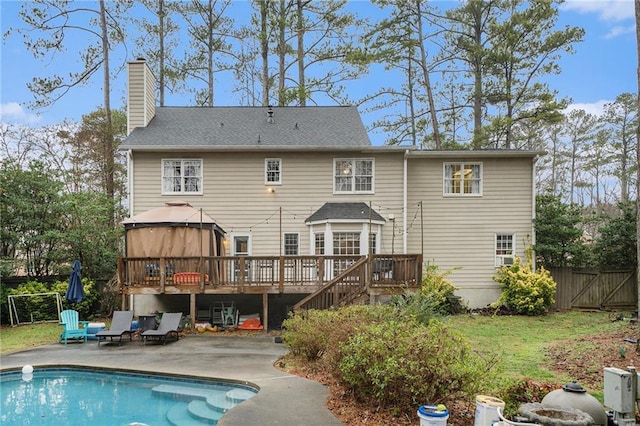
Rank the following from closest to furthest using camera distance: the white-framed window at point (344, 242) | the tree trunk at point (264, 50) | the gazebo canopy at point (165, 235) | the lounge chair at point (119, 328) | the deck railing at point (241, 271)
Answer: the lounge chair at point (119, 328), the deck railing at point (241, 271), the gazebo canopy at point (165, 235), the white-framed window at point (344, 242), the tree trunk at point (264, 50)

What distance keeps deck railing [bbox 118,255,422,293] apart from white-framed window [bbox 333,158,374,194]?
3.73m

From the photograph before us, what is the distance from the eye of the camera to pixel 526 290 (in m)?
15.4

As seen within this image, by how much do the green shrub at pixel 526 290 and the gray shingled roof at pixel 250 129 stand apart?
6.97 metres

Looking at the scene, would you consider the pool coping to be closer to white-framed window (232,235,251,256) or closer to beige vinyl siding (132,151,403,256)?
white-framed window (232,235,251,256)

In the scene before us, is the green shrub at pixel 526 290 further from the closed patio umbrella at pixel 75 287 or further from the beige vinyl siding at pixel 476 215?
the closed patio umbrella at pixel 75 287

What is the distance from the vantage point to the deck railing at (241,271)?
1230cm

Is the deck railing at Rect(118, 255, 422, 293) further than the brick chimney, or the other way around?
the brick chimney

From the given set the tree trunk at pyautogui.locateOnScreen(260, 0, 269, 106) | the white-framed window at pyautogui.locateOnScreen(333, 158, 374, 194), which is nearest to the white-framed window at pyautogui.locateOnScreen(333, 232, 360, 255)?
the white-framed window at pyautogui.locateOnScreen(333, 158, 374, 194)

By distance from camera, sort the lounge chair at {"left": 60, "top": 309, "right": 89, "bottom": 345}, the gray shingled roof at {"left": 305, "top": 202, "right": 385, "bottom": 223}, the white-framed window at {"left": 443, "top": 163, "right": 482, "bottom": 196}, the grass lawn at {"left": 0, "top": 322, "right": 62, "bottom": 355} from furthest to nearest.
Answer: the white-framed window at {"left": 443, "top": 163, "right": 482, "bottom": 196} → the gray shingled roof at {"left": 305, "top": 202, "right": 385, "bottom": 223} → the lounge chair at {"left": 60, "top": 309, "right": 89, "bottom": 345} → the grass lawn at {"left": 0, "top": 322, "right": 62, "bottom": 355}

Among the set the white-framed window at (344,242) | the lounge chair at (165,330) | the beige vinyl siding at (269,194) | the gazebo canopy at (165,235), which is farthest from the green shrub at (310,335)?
the beige vinyl siding at (269,194)

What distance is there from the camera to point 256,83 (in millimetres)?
26078

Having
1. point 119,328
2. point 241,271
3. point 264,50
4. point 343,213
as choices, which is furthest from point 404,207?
point 264,50

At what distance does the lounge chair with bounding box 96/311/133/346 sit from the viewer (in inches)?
451

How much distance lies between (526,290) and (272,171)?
9802 millimetres
